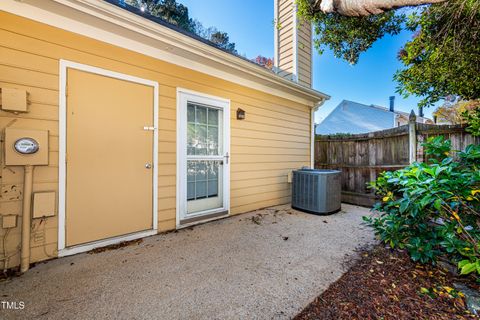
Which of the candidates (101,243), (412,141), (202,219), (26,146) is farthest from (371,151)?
(26,146)

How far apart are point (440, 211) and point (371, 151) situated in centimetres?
299

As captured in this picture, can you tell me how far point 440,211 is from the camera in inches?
66.7

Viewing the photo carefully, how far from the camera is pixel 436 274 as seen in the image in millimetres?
1834

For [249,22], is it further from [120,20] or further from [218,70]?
[120,20]

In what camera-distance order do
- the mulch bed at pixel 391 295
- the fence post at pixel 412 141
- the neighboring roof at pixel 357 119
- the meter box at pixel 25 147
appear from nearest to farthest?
the mulch bed at pixel 391 295 < the meter box at pixel 25 147 < the fence post at pixel 412 141 < the neighboring roof at pixel 357 119

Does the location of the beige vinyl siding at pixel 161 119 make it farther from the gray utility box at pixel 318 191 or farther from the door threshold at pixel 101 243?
the gray utility box at pixel 318 191

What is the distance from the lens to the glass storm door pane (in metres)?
3.24

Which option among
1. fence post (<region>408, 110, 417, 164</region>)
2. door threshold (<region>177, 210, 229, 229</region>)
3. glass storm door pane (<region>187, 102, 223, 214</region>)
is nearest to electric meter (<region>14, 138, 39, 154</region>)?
glass storm door pane (<region>187, 102, 223, 214</region>)

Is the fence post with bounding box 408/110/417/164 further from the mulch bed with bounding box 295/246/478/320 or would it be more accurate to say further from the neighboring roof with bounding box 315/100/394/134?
the neighboring roof with bounding box 315/100/394/134

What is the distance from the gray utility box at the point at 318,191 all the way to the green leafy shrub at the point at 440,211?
1564mm

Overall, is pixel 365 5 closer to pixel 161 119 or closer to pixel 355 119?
pixel 161 119

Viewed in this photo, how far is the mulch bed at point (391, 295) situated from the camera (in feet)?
4.61

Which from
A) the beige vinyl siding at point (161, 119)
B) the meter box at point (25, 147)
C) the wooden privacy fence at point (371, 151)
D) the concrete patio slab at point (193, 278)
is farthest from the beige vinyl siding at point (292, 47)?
the meter box at point (25, 147)

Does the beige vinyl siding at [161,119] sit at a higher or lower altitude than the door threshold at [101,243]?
higher
